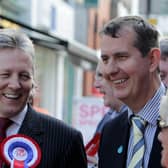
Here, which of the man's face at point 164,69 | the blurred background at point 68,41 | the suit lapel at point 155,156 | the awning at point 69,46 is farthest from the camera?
→ the blurred background at point 68,41

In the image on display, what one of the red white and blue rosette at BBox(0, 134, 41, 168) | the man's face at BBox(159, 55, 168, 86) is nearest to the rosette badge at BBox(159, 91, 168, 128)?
the red white and blue rosette at BBox(0, 134, 41, 168)

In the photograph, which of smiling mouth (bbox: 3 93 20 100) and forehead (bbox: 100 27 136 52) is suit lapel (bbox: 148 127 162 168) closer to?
forehead (bbox: 100 27 136 52)

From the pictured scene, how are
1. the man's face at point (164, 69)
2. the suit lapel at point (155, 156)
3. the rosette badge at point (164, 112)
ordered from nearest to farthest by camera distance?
the rosette badge at point (164, 112) → the suit lapel at point (155, 156) → the man's face at point (164, 69)

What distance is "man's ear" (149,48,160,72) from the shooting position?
3.86m

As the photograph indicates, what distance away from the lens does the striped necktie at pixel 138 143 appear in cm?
374

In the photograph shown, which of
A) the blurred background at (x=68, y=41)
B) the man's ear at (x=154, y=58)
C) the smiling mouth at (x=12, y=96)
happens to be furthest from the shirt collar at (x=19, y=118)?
the blurred background at (x=68, y=41)

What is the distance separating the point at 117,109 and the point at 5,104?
177 centimetres

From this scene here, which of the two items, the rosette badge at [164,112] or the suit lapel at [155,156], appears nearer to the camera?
the rosette badge at [164,112]

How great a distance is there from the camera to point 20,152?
3865mm

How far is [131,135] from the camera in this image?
3.94 metres

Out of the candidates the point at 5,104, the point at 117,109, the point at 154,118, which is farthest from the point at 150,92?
the point at 117,109

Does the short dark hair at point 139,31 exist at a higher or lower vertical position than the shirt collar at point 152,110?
higher

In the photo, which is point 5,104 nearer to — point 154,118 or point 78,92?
point 154,118

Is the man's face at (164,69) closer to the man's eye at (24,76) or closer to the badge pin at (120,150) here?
the badge pin at (120,150)
